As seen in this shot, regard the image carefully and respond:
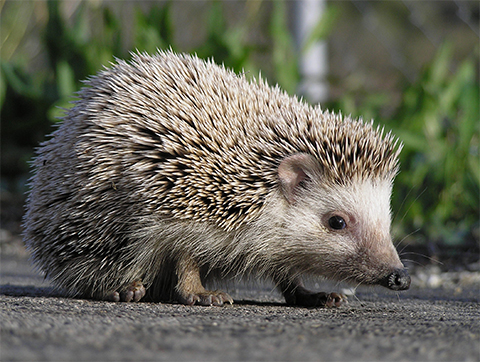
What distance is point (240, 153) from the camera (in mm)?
4117

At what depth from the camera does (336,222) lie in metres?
4.26

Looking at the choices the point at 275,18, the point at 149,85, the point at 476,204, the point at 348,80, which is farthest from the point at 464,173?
→ the point at 149,85

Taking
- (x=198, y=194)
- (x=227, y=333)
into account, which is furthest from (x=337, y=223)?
(x=227, y=333)

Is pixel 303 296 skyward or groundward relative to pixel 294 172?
groundward

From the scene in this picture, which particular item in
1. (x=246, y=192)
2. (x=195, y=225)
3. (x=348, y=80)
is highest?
(x=348, y=80)

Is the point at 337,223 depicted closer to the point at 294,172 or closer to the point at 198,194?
the point at 294,172

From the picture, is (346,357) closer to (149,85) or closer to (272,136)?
(272,136)

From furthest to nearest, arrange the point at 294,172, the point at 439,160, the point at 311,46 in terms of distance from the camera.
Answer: the point at 311,46 < the point at 439,160 < the point at 294,172

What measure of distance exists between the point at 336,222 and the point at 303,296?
60 cm

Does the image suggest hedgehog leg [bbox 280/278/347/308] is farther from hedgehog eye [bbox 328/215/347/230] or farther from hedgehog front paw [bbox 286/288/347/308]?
hedgehog eye [bbox 328/215/347/230]

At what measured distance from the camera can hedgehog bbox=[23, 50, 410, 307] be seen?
13.3 ft

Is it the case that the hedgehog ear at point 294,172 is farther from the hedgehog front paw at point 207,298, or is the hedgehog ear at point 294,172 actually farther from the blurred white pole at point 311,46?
the blurred white pole at point 311,46

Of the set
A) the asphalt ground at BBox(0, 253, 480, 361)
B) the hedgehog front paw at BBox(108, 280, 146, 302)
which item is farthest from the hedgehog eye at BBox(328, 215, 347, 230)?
the hedgehog front paw at BBox(108, 280, 146, 302)

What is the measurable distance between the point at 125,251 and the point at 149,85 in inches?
43.1
